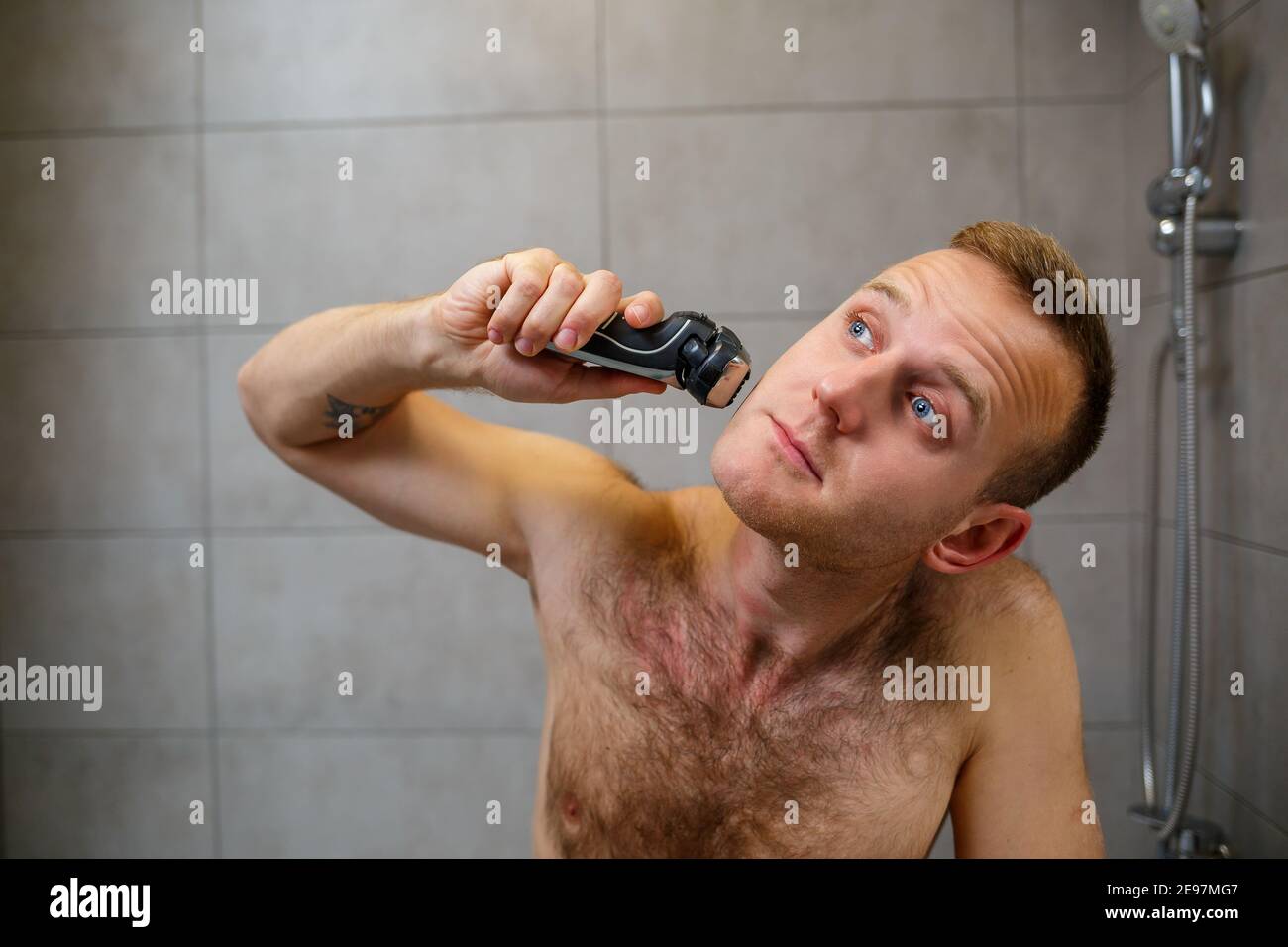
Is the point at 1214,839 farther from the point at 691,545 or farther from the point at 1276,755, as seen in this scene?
the point at 691,545

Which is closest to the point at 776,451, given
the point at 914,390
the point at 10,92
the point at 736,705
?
the point at 914,390

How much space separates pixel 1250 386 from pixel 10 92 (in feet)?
4.16

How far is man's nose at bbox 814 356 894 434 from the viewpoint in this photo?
0.58 meters

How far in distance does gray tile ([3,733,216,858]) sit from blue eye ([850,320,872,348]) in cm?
84

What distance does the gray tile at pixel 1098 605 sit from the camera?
0.89m

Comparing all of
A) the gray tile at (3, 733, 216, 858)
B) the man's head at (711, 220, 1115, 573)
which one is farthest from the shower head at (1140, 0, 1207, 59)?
the gray tile at (3, 733, 216, 858)

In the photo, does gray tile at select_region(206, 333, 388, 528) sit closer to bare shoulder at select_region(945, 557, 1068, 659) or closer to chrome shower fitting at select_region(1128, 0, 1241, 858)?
bare shoulder at select_region(945, 557, 1068, 659)

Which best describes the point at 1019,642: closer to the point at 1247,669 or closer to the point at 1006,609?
the point at 1006,609

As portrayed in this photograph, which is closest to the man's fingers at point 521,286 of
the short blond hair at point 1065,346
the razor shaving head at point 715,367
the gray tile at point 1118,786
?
the razor shaving head at point 715,367

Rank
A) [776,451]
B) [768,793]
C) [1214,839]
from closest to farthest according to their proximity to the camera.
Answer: [776,451] → [768,793] → [1214,839]

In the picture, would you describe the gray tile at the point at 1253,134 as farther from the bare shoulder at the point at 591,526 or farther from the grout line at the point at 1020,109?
the bare shoulder at the point at 591,526

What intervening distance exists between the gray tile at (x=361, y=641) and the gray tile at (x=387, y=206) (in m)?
0.28

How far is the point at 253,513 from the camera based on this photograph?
940mm
